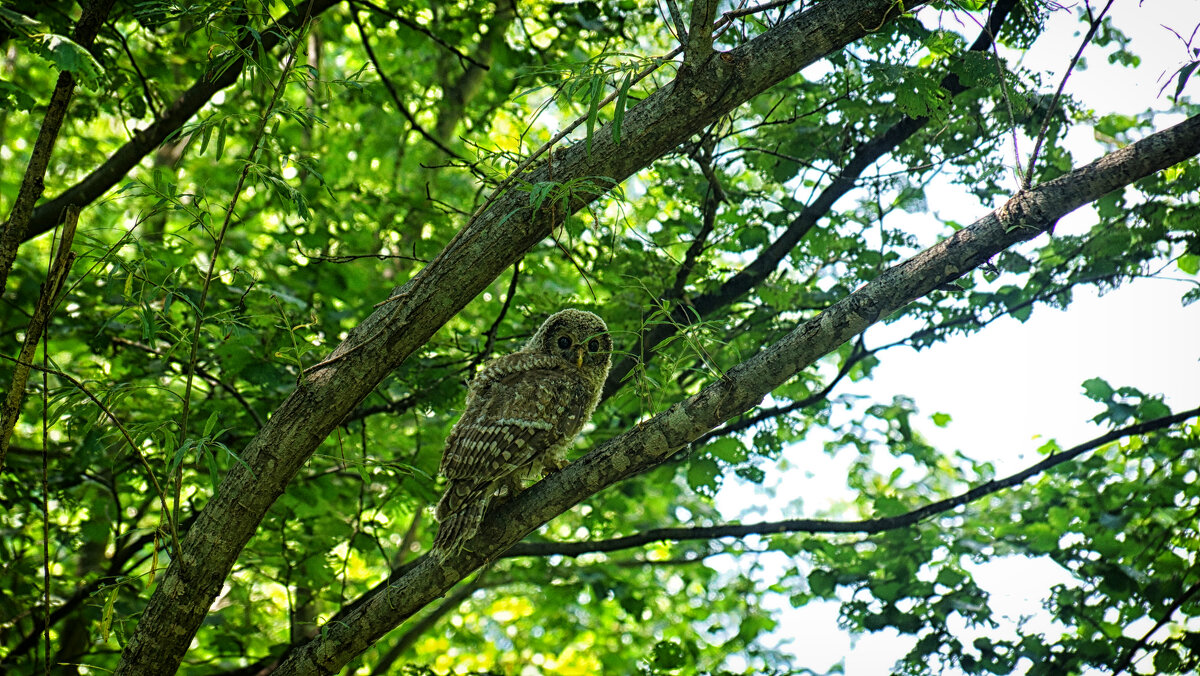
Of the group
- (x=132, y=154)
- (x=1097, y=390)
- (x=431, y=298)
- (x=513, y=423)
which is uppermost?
(x=132, y=154)

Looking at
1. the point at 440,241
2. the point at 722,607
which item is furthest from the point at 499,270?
the point at 722,607

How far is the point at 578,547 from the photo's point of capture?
15.0 ft

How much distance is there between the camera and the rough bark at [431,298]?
247 cm

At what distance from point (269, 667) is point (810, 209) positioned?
3.78m

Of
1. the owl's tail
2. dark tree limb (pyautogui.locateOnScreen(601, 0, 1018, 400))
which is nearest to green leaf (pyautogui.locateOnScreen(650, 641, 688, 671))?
dark tree limb (pyautogui.locateOnScreen(601, 0, 1018, 400))

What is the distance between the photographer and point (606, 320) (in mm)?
4578

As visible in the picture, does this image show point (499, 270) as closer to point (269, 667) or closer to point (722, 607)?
point (269, 667)

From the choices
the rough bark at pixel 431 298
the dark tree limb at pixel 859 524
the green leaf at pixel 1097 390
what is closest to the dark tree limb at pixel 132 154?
the rough bark at pixel 431 298

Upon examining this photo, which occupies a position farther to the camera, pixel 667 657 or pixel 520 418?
pixel 667 657

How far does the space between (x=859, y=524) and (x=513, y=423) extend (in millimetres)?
2084

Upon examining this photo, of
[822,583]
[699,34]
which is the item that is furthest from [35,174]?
[822,583]

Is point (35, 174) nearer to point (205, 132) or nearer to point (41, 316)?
point (41, 316)

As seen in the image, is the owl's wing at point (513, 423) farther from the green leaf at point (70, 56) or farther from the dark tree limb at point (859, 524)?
Answer: the green leaf at point (70, 56)

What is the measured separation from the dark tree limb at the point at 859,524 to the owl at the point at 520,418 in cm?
90
